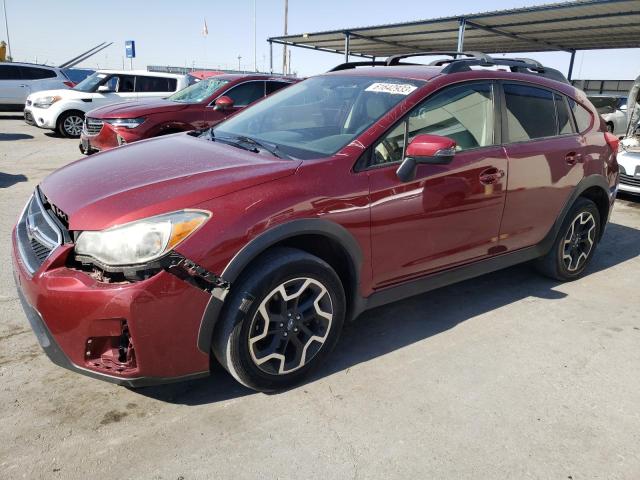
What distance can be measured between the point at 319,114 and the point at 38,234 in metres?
1.83

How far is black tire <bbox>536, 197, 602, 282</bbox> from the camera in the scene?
4211mm

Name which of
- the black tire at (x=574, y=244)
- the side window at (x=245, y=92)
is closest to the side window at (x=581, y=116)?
the black tire at (x=574, y=244)

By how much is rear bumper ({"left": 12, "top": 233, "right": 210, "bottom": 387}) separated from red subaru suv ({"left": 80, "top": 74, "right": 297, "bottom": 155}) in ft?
17.9

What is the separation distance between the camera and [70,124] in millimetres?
12477

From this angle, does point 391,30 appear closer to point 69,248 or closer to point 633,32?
point 633,32

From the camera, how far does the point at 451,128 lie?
331 centimetres

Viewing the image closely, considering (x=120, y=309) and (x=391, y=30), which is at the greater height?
(x=391, y=30)

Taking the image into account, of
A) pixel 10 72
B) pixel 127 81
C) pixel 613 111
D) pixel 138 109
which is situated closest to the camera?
pixel 138 109

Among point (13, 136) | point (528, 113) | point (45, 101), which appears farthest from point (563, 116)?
point (13, 136)

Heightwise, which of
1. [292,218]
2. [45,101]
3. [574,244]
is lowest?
[574,244]

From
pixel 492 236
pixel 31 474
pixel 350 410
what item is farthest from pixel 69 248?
pixel 492 236

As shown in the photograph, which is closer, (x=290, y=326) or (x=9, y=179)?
(x=290, y=326)

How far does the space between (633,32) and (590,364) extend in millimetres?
18417

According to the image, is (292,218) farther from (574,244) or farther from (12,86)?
(12,86)
